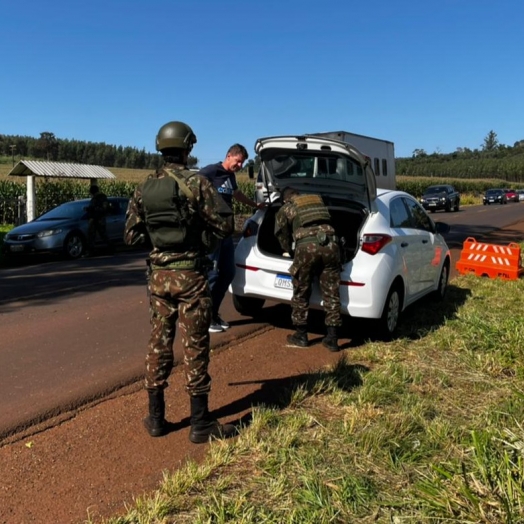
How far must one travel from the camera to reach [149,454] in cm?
357

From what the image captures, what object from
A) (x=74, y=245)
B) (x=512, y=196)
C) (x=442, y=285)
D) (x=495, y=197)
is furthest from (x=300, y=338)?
(x=512, y=196)

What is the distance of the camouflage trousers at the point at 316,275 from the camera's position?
220 inches

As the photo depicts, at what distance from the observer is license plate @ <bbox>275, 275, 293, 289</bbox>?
19.9 feet

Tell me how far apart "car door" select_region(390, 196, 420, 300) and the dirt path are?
5.91 ft

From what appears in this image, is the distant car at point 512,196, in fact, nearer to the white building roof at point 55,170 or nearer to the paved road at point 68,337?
the white building roof at point 55,170

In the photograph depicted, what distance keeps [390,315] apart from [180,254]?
3164 mm

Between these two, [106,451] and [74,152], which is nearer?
[106,451]

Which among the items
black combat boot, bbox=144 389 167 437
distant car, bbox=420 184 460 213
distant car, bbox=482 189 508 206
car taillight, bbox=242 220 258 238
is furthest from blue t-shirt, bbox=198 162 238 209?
distant car, bbox=482 189 508 206

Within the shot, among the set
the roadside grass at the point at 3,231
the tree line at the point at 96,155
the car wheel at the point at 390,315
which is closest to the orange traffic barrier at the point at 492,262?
the car wheel at the point at 390,315

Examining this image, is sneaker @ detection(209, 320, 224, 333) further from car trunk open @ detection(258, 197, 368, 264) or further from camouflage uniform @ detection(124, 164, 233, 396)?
camouflage uniform @ detection(124, 164, 233, 396)

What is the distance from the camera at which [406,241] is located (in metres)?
6.48

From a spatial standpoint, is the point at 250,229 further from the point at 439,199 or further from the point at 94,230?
the point at 439,199

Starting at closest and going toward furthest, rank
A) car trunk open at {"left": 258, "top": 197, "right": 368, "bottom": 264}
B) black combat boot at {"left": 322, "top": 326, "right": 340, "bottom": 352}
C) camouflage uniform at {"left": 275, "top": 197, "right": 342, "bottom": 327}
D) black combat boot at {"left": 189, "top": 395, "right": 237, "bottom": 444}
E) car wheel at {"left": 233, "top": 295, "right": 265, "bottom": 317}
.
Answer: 1. black combat boot at {"left": 189, "top": 395, "right": 237, "bottom": 444}
2. camouflage uniform at {"left": 275, "top": 197, "right": 342, "bottom": 327}
3. black combat boot at {"left": 322, "top": 326, "right": 340, "bottom": 352}
4. car trunk open at {"left": 258, "top": 197, "right": 368, "bottom": 264}
5. car wheel at {"left": 233, "top": 295, "right": 265, "bottom": 317}

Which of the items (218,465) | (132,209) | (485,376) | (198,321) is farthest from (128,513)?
(485,376)
